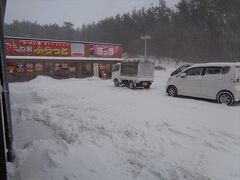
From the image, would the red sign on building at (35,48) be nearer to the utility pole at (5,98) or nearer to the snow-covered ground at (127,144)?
the snow-covered ground at (127,144)

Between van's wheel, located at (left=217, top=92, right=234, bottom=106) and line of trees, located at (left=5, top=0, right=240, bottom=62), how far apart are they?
23.1 metres

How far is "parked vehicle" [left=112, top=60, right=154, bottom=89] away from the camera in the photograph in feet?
56.7

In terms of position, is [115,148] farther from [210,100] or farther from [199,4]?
[199,4]

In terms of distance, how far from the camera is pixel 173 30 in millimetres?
53906

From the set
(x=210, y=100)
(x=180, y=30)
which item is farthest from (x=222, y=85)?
(x=180, y=30)

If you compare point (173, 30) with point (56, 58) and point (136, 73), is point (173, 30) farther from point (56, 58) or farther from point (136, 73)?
point (136, 73)

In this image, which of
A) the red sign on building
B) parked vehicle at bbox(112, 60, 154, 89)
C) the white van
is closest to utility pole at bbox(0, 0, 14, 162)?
the white van

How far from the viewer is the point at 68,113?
895cm

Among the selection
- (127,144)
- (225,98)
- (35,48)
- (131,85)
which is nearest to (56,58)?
(35,48)

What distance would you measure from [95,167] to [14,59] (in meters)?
25.1

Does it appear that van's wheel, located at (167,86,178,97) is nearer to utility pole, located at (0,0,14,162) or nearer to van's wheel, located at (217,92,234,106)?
Answer: van's wheel, located at (217,92,234,106)

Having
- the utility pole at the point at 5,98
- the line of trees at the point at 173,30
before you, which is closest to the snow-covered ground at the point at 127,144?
the utility pole at the point at 5,98

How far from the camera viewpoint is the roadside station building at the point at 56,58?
88.5 feet

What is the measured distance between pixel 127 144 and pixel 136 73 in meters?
12.0
